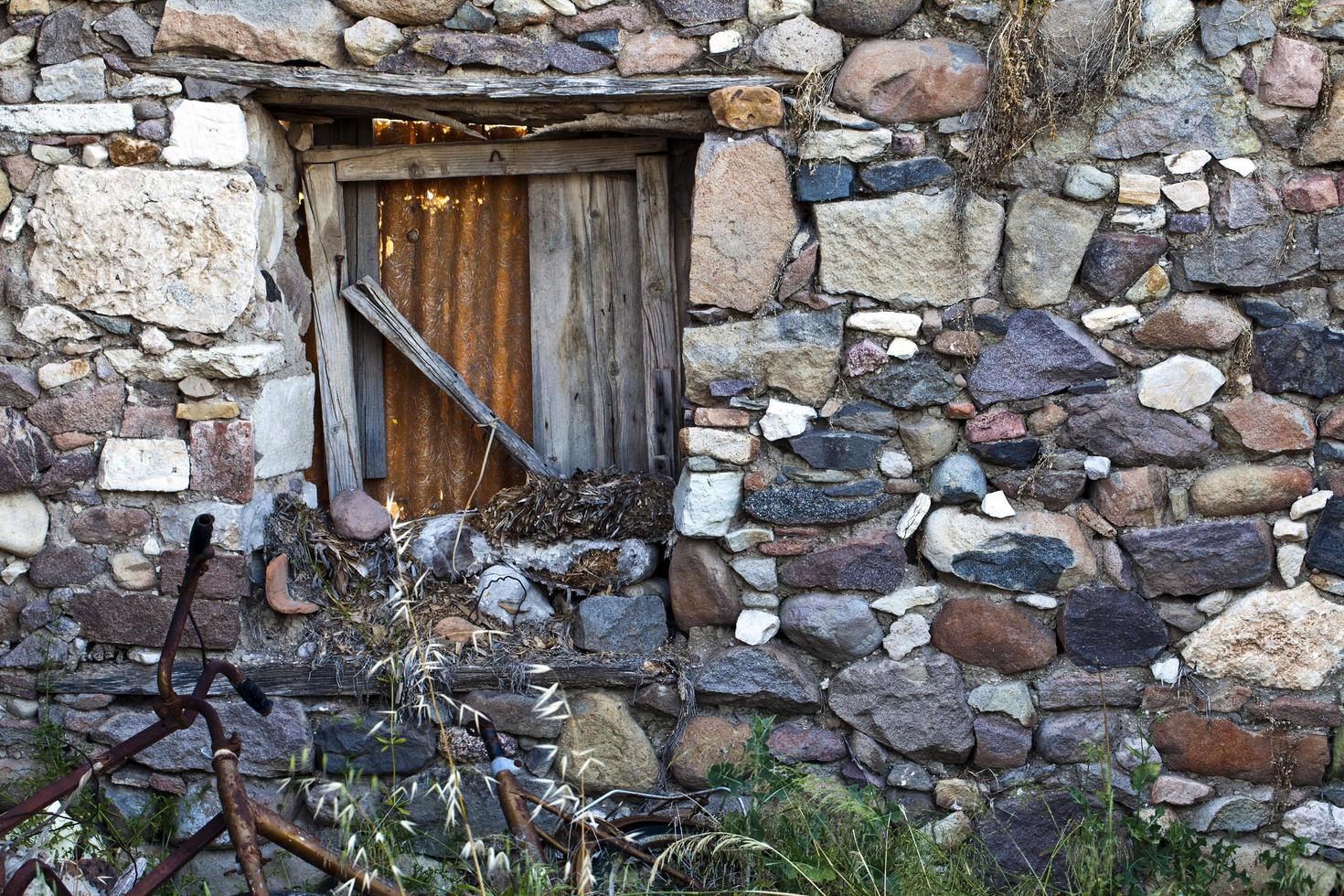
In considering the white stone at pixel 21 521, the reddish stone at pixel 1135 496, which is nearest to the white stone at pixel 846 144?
the reddish stone at pixel 1135 496

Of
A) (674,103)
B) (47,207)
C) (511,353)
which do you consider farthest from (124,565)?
(674,103)

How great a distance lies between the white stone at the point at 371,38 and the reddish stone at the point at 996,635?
6.65 ft

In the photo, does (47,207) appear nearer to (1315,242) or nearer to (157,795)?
(157,795)

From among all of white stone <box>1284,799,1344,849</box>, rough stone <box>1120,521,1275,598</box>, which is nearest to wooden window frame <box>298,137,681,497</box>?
rough stone <box>1120,521,1275,598</box>

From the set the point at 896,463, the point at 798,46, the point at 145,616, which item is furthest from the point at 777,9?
the point at 145,616

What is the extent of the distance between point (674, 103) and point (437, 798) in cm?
193

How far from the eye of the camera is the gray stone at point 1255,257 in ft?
8.89

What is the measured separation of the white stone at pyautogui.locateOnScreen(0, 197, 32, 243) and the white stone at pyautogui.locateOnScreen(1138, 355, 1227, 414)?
2877 millimetres

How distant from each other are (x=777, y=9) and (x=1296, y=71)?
123cm

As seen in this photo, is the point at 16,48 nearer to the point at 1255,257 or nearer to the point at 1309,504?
the point at 1255,257

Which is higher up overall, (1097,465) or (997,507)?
(1097,465)

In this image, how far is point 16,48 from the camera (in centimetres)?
289

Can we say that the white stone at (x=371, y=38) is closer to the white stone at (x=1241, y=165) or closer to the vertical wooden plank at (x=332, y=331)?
the vertical wooden plank at (x=332, y=331)

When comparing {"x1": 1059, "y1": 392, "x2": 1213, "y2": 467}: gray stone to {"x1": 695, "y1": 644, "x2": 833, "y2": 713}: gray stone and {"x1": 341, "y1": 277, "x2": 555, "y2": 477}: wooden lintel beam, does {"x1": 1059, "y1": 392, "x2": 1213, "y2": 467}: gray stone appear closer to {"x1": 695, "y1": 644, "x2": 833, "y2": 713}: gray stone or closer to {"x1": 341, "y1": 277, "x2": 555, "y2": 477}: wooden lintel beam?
{"x1": 695, "y1": 644, "x2": 833, "y2": 713}: gray stone
